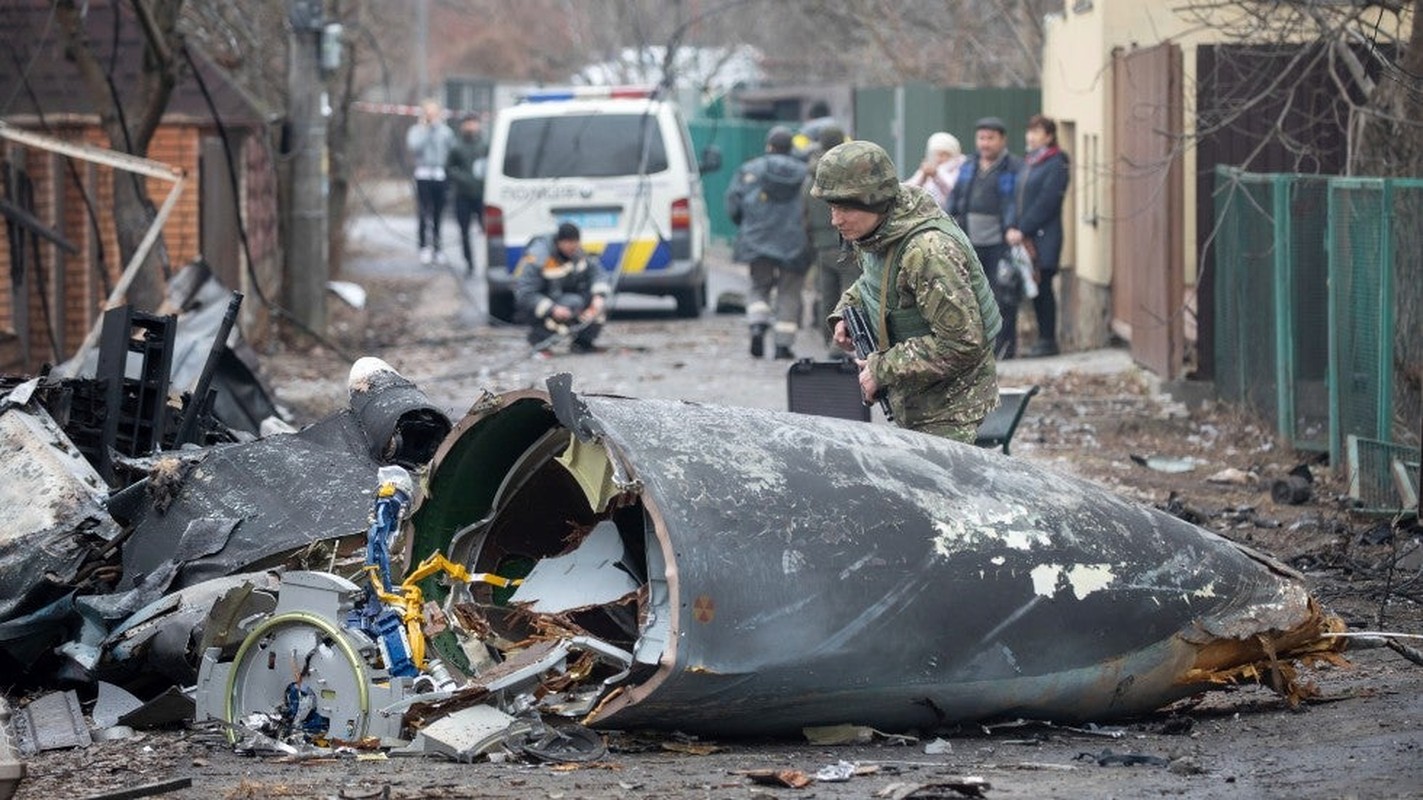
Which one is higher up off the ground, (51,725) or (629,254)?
(629,254)

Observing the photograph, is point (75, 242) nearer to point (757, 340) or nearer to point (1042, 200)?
point (757, 340)

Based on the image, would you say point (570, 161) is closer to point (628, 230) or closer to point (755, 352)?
point (628, 230)

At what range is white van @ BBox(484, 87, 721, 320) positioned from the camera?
63.1 feet

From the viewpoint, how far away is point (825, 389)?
8375mm

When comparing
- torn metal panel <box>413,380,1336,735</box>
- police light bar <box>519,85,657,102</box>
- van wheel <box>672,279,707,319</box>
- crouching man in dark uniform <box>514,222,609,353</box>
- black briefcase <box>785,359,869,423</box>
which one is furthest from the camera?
police light bar <box>519,85,657,102</box>

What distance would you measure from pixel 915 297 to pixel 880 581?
1.48 metres

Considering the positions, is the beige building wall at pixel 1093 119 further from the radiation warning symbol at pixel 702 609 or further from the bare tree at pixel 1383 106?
the radiation warning symbol at pixel 702 609

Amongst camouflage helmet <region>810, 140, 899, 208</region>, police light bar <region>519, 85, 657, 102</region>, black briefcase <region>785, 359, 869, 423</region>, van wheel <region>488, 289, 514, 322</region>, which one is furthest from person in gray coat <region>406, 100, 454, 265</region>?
camouflage helmet <region>810, 140, 899, 208</region>

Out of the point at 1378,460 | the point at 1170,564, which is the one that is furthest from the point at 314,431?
the point at 1378,460

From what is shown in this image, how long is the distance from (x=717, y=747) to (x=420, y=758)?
0.80m

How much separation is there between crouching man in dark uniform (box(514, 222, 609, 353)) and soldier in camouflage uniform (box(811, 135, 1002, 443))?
33.2 ft

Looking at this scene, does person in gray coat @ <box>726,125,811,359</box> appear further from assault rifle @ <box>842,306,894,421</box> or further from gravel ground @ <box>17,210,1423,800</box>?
assault rifle @ <box>842,306,894,421</box>

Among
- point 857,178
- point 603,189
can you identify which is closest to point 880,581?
point 857,178

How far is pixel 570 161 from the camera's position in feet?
63.6
